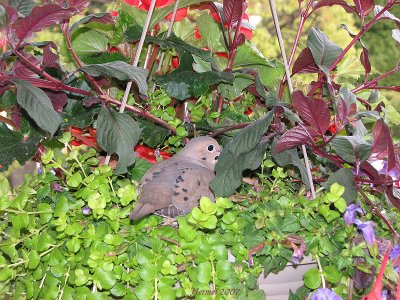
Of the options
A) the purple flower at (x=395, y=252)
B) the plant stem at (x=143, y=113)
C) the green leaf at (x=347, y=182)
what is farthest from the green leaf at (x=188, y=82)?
the purple flower at (x=395, y=252)

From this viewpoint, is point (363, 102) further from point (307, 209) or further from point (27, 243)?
point (27, 243)

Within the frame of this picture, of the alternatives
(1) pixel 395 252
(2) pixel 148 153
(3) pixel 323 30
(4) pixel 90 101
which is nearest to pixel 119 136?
(4) pixel 90 101

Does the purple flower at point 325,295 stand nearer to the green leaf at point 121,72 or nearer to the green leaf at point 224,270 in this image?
the green leaf at point 224,270

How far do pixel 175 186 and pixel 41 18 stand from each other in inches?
11.7

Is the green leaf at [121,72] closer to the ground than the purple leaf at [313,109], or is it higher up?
closer to the ground

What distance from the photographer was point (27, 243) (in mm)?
885

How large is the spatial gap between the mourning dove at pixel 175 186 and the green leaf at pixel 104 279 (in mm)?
81

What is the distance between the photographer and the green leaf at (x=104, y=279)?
2.55 ft

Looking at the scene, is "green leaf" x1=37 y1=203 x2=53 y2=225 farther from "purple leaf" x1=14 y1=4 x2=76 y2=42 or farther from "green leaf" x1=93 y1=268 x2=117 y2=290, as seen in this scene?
"purple leaf" x1=14 y1=4 x2=76 y2=42

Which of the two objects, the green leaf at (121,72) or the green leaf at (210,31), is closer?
the green leaf at (121,72)

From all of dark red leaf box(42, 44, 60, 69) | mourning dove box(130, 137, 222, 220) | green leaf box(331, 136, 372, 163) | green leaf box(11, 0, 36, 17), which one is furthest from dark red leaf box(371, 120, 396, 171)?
green leaf box(11, 0, 36, 17)

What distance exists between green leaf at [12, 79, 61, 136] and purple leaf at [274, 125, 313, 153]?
316 millimetres

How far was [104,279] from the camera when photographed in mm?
777

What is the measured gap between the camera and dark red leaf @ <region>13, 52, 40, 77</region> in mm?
881
